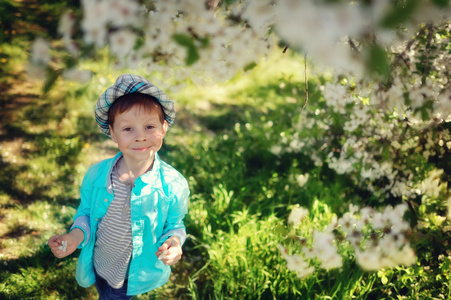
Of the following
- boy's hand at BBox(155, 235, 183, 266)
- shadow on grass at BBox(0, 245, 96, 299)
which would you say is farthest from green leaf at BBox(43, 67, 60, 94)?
shadow on grass at BBox(0, 245, 96, 299)

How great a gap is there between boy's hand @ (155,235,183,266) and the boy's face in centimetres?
38

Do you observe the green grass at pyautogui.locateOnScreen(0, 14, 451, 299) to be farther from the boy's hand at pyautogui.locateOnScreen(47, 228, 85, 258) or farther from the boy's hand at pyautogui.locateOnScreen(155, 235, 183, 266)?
the boy's hand at pyautogui.locateOnScreen(47, 228, 85, 258)

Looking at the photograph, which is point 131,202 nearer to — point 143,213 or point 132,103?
point 143,213

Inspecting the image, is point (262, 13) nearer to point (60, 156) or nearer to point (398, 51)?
point (398, 51)

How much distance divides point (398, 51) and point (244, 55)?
1.27 meters

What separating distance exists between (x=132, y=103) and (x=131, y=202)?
1.39 feet

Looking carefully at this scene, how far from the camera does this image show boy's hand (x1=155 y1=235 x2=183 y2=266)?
1.49 metres

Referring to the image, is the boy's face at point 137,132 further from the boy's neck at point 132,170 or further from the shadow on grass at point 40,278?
the shadow on grass at point 40,278

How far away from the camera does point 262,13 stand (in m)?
0.86

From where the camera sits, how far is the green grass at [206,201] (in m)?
2.09

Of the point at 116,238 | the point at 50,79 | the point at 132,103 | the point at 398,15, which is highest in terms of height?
the point at 398,15

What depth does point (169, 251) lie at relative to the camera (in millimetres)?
1500

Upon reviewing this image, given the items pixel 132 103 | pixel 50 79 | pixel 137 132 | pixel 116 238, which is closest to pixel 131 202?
pixel 116 238

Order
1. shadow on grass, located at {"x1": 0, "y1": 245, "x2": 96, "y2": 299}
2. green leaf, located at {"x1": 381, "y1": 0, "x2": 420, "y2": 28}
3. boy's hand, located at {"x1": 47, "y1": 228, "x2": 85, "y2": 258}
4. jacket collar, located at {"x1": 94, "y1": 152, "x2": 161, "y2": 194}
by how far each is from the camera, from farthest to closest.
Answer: shadow on grass, located at {"x1": 0, "y1": 245, "x2": 96, "y2": 299} → jacket collar, located at {"x1": 94, "y1": 152, "x2": 161, "y2": 194} → boy's hand, located at {"x1": 47, "y1": 228, "x2": 85, "y2": 258} → green leaf, located at {"x1": 381, "y1": 0, "x2": 420, "y2": 28}
